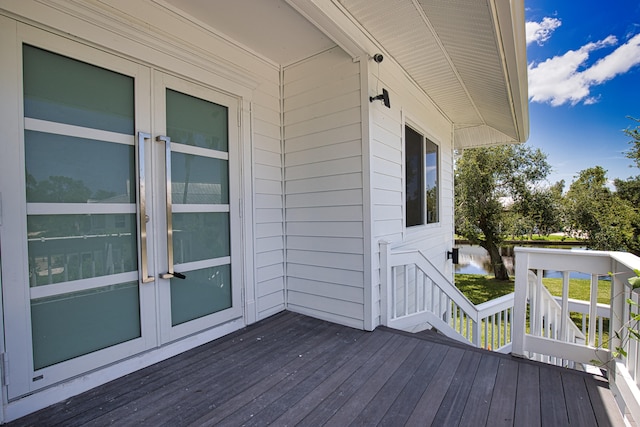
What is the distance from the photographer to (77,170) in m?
1.78

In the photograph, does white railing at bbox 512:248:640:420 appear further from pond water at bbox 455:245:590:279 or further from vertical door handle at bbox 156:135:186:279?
pond water at bbox 455:245:590:279

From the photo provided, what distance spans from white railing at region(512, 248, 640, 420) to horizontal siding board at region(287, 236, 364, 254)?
4.28 feet

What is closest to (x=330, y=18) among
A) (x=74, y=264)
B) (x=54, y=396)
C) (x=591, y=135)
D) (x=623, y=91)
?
(x=74, y=264)

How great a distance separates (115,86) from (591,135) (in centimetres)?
2706

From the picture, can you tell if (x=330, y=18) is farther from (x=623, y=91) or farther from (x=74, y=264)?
(x=623, y=91)

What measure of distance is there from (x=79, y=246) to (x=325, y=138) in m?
2.20

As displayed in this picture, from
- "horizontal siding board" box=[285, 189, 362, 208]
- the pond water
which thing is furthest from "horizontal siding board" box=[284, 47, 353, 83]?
the pond water

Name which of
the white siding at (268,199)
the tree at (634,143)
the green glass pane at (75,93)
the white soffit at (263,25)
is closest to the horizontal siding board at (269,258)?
the white siding at (268,199)

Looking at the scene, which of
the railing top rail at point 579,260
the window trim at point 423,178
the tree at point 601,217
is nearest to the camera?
the railing top rail at point 579,260

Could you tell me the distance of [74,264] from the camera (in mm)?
1760

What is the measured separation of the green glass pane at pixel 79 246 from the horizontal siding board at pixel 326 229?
154 centimetres

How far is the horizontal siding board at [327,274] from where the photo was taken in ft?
8.87

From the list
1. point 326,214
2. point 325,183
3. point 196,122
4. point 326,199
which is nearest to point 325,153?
point 325,183

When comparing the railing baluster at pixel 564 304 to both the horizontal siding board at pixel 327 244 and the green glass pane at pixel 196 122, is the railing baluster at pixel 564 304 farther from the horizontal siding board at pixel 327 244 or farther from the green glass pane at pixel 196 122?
the green glass pane at pixel 196 122
